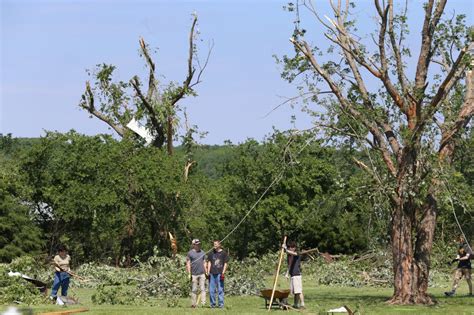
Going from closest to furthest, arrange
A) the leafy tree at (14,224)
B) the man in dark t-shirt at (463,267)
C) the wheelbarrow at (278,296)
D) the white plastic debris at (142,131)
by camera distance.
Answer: the wheelbarrow at (278,296)
the man in dark t-shirt at (463,267)
the leafy tree at (14,224)
the white plastic debris at (142,131)

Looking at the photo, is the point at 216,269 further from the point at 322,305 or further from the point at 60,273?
the point at 60,273

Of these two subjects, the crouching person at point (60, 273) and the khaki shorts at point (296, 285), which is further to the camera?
the crouching person at point (60, 273)

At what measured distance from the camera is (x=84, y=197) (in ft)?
142

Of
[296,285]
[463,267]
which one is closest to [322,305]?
[296,285]

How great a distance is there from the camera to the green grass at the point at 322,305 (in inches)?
796

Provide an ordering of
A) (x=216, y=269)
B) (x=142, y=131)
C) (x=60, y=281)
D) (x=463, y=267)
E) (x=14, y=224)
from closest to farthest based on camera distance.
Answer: (x=216, y=269) → (x=60, y=281) → (x=463, y=267) → (x=14, y=224) → (x=142, y=131)

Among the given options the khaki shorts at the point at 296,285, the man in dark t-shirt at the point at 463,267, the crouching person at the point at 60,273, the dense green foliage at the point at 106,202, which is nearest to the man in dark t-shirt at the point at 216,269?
the khaki shorts at the point at 296,285

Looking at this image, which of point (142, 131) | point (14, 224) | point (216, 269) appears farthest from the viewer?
point (142, 131)

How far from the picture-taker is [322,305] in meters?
22.9

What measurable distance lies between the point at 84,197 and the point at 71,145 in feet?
11.1

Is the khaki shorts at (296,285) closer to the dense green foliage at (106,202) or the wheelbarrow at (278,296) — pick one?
the wheelbarrow at (278,296)

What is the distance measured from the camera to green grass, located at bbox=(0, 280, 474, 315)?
66.3ft

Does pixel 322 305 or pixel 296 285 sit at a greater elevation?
pixel 296 285

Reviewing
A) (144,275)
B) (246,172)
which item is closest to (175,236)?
(246,172)
